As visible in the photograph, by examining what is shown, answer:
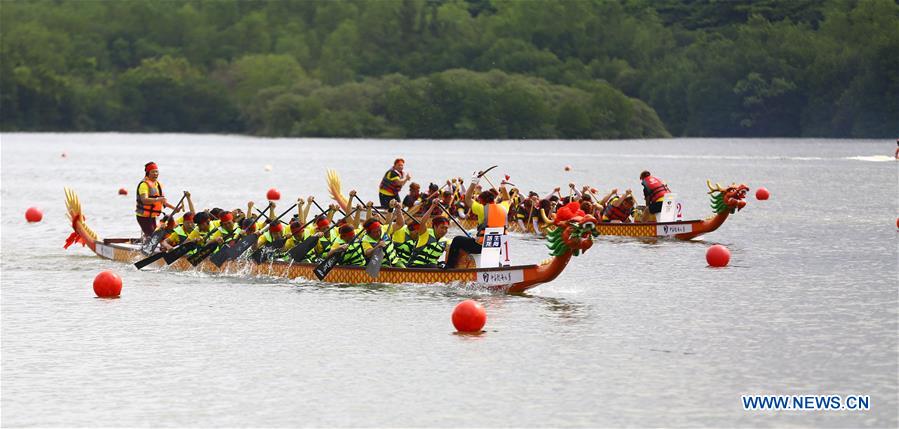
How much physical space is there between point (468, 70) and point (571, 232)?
4626 inches

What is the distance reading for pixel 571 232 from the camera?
69.5 feet

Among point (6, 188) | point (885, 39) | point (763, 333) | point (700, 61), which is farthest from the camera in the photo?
point (700, 61)

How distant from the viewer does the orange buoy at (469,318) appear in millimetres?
19578

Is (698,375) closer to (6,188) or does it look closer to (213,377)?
(213,377)

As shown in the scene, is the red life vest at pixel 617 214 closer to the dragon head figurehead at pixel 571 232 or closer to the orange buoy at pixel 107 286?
the dragon head figurehead at pixel 571 232

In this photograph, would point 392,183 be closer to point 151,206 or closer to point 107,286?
point 151,206

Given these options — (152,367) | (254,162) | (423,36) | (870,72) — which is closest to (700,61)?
(870,72)

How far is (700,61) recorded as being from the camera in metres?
136

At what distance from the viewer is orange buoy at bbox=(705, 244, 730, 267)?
93.5 feet

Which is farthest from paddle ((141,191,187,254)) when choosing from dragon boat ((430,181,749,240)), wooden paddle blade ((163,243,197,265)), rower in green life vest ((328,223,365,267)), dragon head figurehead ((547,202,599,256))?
dragon boat ((430,181,749,240))

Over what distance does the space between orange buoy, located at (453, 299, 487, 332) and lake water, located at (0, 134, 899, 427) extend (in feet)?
0.92

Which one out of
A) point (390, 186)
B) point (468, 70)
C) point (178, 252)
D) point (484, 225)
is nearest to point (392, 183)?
point (390, 186)

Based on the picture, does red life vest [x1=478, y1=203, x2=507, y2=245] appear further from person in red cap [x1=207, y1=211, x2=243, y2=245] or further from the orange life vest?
the orange life vest

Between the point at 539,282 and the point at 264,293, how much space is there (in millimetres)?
4619
